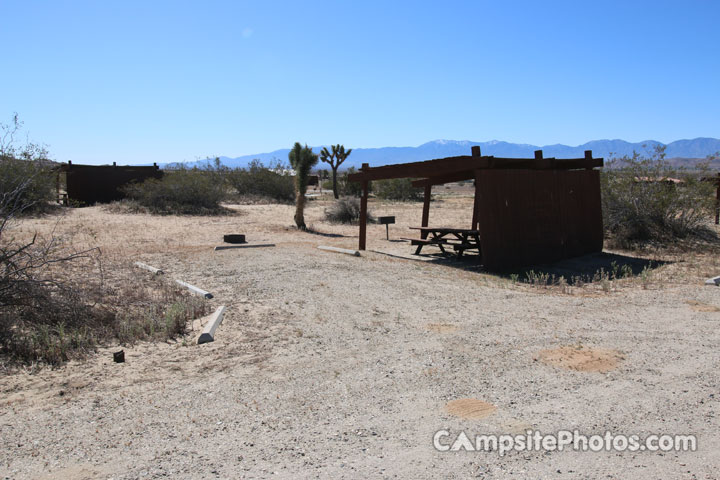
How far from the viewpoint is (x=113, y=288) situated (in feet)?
25.7

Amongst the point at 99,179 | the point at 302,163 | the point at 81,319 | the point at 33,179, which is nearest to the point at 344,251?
the point at 81,319

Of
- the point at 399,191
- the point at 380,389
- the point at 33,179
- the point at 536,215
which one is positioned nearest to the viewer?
the point at 380,389

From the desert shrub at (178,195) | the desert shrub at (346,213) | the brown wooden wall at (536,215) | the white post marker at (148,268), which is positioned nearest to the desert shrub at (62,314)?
the white post marker at (148,268)

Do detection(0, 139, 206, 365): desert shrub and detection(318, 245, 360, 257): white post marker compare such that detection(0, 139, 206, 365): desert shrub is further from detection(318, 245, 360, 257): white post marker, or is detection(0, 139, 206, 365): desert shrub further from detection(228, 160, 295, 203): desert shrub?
detection(228, 160, 295, 203): desert shrub

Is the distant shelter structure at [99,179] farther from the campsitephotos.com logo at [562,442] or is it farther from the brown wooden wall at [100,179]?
the campsitephotos.com logo at [562,442]

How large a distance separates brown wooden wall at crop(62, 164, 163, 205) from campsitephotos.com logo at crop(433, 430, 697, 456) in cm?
2548

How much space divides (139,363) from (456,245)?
8.50 meters

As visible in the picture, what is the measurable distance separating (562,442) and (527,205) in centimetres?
839

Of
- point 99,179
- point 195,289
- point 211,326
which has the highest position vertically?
point 99,179

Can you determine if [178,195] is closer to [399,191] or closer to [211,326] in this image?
[399,191]

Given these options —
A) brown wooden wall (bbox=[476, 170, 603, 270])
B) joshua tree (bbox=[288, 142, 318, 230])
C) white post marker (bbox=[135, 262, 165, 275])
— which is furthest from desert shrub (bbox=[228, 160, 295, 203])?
white post marker (bbox=[135, 262, 165, 275])

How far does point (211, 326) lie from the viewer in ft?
20.1

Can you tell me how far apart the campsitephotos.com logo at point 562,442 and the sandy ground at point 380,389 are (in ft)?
0.21

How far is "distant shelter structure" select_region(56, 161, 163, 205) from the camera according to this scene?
86.5 feet
